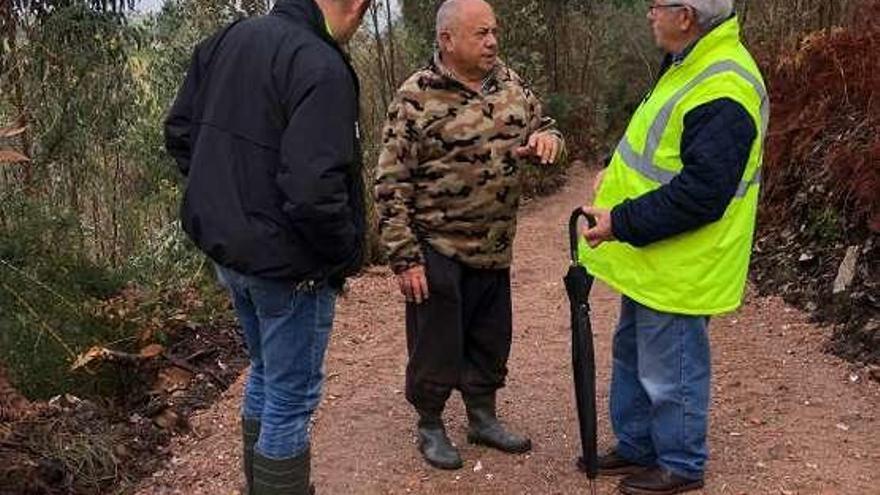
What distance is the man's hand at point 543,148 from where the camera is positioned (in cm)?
376

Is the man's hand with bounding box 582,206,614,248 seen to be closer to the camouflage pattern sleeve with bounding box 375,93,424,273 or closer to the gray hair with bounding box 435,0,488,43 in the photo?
the camouflage pattern sleeve with bounding box 375,93,424,273

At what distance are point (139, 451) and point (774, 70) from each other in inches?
235

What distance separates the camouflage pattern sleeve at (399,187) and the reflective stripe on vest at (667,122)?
86 centimetres

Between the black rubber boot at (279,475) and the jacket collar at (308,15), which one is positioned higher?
the jacket collar at (308,15)

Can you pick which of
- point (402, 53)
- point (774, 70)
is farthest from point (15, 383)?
point (402, 53)

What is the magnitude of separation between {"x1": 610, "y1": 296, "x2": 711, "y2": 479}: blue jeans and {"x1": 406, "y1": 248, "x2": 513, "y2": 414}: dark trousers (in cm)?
54

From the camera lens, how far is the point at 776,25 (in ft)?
29.2

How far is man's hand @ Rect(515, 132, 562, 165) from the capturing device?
12.3 ft

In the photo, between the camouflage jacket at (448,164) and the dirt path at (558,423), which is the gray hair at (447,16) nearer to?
the camouflage jacket at (448,164)

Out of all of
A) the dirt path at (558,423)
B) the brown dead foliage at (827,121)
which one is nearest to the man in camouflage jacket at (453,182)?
the dirt path at (558,423)

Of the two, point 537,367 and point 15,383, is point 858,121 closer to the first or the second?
point 537,367

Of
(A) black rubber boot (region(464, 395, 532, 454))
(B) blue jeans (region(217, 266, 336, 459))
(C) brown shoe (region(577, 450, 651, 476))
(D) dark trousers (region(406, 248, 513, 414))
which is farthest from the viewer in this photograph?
(A) black rubber boot (region(464, 395, 532, 454))

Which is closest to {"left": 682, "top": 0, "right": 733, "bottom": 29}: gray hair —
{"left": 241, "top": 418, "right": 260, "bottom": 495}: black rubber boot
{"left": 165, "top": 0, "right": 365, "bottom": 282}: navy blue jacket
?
{"left": 165, "top": 0, "right": 365, "bottom": 282}: navy blue jacket

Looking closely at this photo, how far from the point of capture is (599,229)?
352cm
